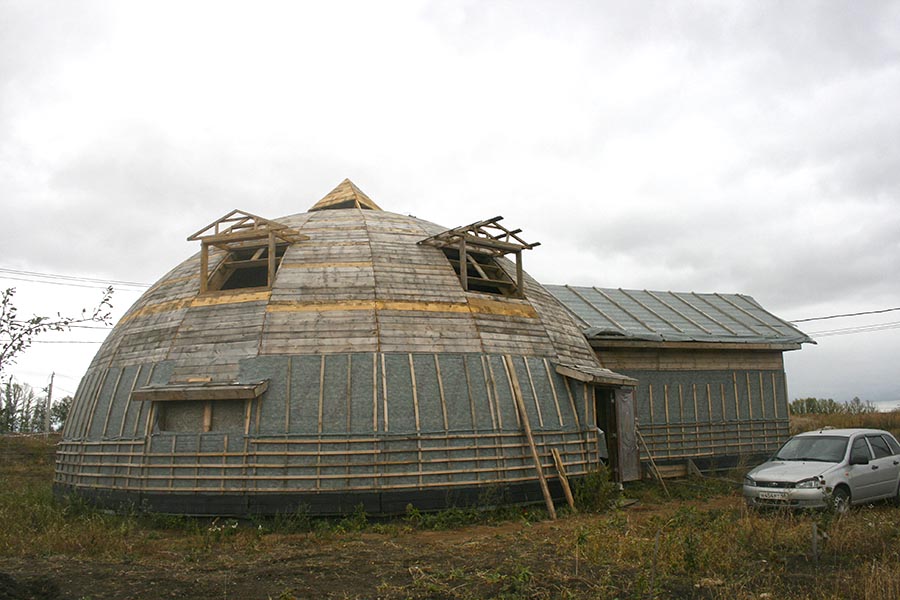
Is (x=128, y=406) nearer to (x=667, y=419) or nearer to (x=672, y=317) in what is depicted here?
(x=667, y=419)

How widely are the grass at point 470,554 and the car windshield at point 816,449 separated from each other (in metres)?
1.40

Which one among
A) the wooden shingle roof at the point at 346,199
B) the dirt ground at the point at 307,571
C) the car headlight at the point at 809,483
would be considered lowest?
the dirt ground at the point at 307,571

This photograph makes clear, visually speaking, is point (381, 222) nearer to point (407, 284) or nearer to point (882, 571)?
point (407, 284)

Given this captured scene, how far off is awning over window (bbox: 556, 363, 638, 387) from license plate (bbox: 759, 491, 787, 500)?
4.64 meters

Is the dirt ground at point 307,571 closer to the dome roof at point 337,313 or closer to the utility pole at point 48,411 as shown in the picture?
the dome roof at point 337,313

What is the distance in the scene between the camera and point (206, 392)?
14523mm

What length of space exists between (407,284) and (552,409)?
4.69m

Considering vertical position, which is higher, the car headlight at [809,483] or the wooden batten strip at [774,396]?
the wooden batten strip at [774,396]

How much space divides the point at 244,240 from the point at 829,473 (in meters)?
14.2

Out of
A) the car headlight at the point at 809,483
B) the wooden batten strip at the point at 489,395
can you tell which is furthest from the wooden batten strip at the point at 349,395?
the car headlight at the point at 809,483

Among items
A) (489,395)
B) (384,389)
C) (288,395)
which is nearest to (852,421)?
(489,395)

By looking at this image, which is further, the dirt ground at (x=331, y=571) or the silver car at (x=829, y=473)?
the silver car at (x=829, y=473)

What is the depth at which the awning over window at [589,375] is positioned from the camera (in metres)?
16.9

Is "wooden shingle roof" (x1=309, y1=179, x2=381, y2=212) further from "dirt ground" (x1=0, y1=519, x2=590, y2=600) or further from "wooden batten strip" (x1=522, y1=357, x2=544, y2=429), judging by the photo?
"dirt ground" (x1=0, y1=519, x2=590, y2=600)
